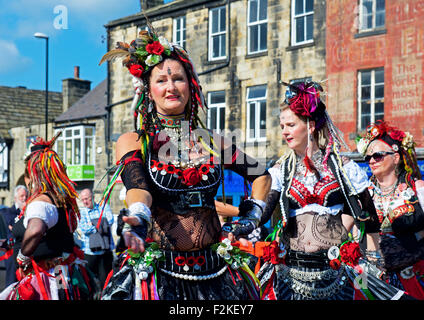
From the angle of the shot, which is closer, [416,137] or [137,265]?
[137,265]

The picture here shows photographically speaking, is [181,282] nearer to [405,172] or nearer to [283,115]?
[283,115]

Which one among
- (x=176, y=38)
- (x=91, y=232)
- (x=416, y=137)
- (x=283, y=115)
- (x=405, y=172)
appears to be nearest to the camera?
(x=283, y=115)

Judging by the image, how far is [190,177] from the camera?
3535 millimetres

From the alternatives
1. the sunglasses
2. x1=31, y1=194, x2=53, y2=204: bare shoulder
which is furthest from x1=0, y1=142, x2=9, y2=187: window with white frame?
the sunglasses

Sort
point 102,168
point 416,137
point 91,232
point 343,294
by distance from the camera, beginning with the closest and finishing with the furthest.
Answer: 1. point 343,294
2. point 91,232
3. point 416,137
4. point 102,168

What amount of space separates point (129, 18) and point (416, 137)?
39.9 ft

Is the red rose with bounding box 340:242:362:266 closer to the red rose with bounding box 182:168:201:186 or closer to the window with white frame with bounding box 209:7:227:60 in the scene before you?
the red rose with bounding box 182:168:201:186

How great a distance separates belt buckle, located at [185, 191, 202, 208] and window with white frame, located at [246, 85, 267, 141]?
51.7 ft

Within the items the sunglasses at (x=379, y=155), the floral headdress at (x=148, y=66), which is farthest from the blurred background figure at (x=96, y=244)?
the floral headdress at (x=148, y=66)

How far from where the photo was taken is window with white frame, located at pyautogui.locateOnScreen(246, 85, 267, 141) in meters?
19.3

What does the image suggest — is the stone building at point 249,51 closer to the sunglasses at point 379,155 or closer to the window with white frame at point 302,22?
the window with white frame at point 302,22

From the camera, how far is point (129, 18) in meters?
22.5

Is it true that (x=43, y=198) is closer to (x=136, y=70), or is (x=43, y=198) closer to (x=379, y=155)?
(x=136, y=70)

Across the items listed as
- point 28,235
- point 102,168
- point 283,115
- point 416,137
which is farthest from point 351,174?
point 102,168
